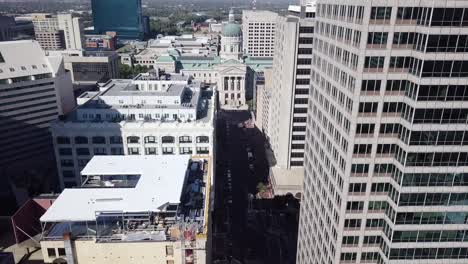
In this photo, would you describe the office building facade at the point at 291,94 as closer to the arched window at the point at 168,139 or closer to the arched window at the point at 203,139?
the arched window at the point at 203,139

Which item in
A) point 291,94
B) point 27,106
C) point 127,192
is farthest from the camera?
point 27,106

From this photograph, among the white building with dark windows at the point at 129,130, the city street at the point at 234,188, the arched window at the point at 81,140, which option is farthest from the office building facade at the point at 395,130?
the arched window at the point at 81,140

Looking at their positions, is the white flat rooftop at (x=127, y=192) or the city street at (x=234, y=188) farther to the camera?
the city street at (x=234, y=188)

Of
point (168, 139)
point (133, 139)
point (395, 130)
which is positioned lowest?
point (133, 139)

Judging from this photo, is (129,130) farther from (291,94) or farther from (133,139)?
(291,94)

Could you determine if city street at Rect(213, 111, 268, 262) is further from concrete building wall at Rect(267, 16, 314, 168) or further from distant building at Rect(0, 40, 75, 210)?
distant building at Rect(0, 40, 75, 210)

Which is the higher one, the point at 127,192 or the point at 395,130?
the point at 395,130

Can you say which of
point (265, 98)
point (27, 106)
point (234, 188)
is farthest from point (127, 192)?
point (265, 98)

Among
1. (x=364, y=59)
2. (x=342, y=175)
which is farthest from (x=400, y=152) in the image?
(x=364, y=59)
